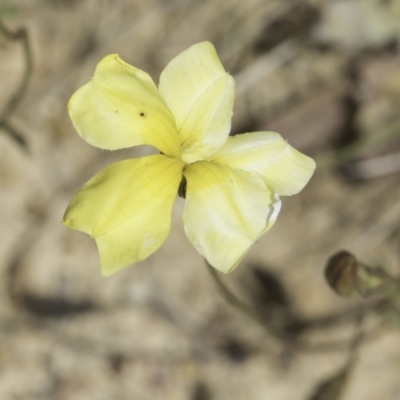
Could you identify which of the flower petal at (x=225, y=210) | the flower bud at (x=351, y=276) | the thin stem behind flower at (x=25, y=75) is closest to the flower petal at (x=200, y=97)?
the flower petal at (x=225, y=210)

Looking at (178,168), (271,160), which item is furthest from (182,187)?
(271,160)

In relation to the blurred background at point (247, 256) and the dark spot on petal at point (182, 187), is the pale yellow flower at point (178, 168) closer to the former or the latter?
the dark spot on petal at point (182, 187)

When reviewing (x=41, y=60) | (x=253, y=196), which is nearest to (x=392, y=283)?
(x=253, y=196)

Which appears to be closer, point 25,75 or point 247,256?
point 25,75

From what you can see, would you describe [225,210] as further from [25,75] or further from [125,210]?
[25,75]

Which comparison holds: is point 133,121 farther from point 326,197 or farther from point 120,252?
point 326,197

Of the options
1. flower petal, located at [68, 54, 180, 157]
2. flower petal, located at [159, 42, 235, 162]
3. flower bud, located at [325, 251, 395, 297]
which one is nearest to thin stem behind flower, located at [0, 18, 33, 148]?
flower petal, located at [68, 54, 180, 157]
